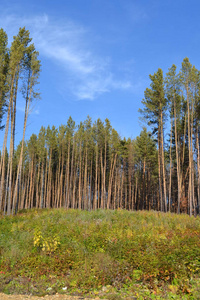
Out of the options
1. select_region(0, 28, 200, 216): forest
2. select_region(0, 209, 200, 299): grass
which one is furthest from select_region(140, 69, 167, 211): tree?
select_region(0, 209, 200, 299): grass

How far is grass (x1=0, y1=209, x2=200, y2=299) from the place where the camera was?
6532 millimetres

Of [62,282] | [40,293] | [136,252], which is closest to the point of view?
[40,293]

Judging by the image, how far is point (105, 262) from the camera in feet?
24.9

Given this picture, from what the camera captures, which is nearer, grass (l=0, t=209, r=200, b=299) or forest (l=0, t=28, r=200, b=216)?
grass (l=0, t=209, r=200, b=299)

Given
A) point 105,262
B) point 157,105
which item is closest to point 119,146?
point 157,105

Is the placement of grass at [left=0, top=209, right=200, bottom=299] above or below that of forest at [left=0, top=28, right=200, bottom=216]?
below

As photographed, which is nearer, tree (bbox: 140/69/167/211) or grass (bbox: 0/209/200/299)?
grass (bbox: 0/209/200/299)

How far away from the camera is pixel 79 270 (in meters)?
7.52

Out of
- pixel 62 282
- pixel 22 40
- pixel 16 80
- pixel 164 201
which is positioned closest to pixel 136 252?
pixel 62 282

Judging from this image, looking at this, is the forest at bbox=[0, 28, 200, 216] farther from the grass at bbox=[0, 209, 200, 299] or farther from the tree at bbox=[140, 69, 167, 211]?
the grass at bbox=[0, 209, 200, 299]

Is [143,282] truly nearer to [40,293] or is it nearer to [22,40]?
[40,293]

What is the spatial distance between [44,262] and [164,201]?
1716 centimetres

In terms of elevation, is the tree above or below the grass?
above

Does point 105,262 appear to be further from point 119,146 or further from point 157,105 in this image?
point 119,146
